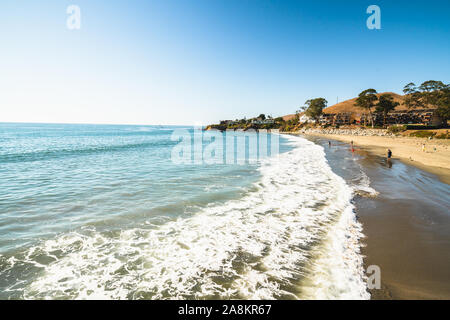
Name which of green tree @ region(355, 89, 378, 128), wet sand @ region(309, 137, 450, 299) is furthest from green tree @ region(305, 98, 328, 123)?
wet sand @ region(309, 137, 450, 299)

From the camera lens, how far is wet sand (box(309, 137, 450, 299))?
15.5 feet

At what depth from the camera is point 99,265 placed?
579 cm

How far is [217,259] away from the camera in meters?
6.02

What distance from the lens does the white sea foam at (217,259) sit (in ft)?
15.8

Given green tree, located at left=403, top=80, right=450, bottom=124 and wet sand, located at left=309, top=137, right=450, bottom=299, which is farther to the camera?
green tree, located at left=403, top=80, right=450, bottom=124

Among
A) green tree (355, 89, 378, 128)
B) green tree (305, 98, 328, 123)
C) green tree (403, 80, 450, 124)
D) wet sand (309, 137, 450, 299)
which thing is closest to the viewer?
wet sand (309, 137, 450, 299)

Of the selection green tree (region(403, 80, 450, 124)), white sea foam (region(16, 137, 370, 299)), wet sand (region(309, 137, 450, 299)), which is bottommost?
white sea foam (region(16, 137, 370, 299))

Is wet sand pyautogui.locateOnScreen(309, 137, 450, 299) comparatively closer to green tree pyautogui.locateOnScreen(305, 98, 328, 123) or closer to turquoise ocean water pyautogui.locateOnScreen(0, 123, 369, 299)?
turquoise ocean water pyautogui.locateOnScreen(0, 123, 369, 299)

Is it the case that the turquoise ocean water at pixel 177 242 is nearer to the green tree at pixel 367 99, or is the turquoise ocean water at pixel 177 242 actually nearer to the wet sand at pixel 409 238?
the wet sand at pixel 409 238

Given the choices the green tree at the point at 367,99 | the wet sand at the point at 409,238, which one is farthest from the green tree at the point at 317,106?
the wet sand at the point at 409,238

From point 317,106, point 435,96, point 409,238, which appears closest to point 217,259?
point 409,238

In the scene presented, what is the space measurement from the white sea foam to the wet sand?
0.55m

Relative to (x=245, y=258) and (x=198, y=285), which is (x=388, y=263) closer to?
(x=245, y=258)

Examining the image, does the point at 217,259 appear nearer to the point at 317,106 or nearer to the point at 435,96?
the point at 435,96
